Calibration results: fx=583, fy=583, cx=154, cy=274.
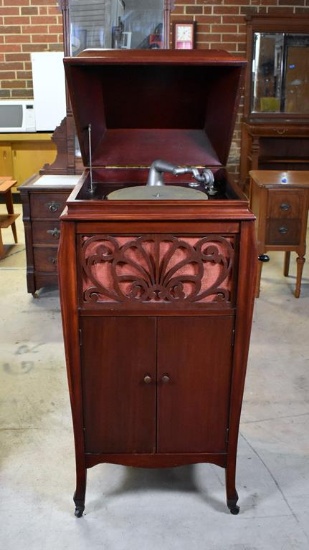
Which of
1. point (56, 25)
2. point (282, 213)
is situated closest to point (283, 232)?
point (282, 213)

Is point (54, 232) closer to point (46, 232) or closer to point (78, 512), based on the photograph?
point (46, 232)

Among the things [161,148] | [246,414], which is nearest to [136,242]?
[161,148]

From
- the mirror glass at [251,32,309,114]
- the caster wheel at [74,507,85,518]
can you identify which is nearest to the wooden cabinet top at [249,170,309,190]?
the mirror glass at [251,32,309,114]

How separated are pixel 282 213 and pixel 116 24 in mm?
1628

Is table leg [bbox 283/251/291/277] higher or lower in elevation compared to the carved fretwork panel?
lower

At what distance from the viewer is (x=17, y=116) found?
17.7ft

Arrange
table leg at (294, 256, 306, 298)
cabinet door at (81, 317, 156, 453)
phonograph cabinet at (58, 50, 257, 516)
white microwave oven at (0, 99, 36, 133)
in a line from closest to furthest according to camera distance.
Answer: phonograph cabinet at (58, 50, 257, 516)
cabinet door at (81, 317, 156, 453)
table leg at (294, 256, 306, 298)
white microwave oven at (0, 99, 36, 133)

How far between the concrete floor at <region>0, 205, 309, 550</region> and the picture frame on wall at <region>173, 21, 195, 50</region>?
3.37 m

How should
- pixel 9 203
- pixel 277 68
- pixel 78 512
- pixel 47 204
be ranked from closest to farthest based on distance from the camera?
pixel 78 512, pixel 47 204, pixel 9 203, pixel 277 68

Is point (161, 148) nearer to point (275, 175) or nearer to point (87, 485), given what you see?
point (87, 485)

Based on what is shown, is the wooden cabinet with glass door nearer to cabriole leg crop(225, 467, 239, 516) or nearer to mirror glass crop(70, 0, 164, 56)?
mirror glass crop(70, 0, 164, 56)

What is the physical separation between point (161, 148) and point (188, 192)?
0.34 metres

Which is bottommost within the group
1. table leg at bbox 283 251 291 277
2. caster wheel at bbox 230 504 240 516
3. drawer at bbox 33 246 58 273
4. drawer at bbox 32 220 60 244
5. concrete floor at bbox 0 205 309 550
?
concrete floor at bbox 0 205 309 550

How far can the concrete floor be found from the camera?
1.76m
